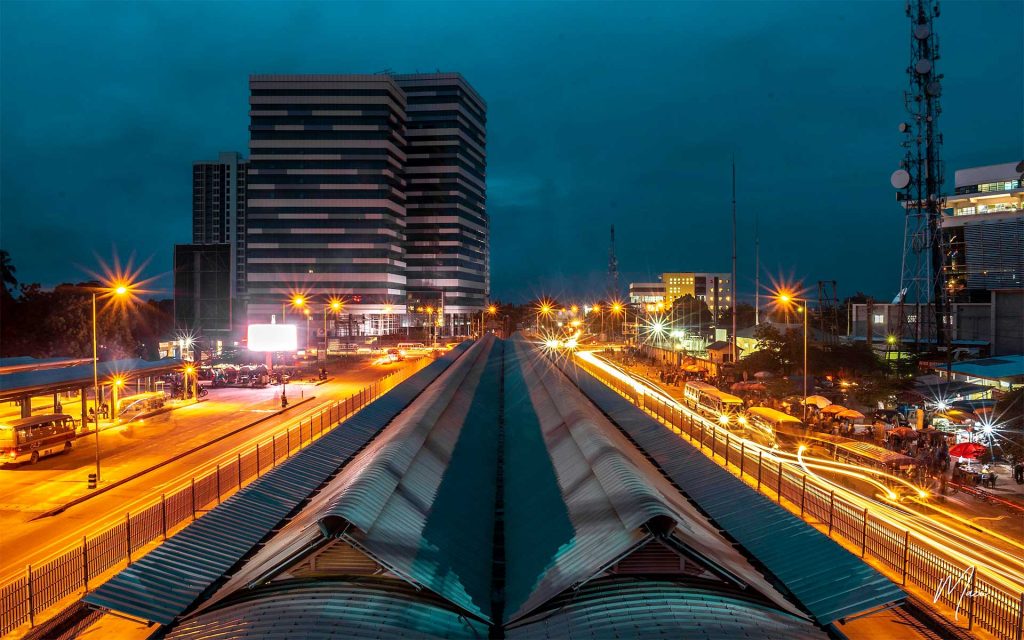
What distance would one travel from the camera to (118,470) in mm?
27891

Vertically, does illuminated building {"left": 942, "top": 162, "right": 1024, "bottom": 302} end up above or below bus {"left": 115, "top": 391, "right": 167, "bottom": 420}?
above

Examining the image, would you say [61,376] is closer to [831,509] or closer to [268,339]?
[268,339]

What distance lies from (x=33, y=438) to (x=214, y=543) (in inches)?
805

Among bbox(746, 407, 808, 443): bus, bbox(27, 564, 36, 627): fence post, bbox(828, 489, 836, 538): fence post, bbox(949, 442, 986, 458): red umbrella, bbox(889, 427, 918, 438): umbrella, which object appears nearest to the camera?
bbox(27, 564, 36, 627): fence post

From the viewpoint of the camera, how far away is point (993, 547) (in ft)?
61.8

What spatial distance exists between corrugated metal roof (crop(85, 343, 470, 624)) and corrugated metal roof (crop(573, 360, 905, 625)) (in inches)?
508

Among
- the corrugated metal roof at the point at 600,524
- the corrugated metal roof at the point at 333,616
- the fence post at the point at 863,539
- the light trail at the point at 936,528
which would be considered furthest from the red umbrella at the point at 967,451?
the corrugated metal roof at the point at 333,616

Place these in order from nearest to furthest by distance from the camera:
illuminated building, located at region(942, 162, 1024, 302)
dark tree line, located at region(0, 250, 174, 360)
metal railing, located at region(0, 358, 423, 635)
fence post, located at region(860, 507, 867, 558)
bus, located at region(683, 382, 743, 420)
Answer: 1. metal railing, located at region(0, 358, 423, 635)
2. fence post, located at region(860, 507, 867, 558)
3. bus, located at region(683, 382, 743, 420)
4. dark tree line, located at region(0, 250, 174, 360)
5. illuminated building, located at region(942, 162, 1024, 302)

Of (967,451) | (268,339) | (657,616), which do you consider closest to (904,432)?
(967,451)

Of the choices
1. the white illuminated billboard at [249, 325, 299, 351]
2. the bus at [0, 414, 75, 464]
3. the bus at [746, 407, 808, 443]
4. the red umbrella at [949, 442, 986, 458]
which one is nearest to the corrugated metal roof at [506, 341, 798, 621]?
the bus at [746, 407, 808, 443]

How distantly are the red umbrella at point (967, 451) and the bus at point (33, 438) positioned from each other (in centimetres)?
4314

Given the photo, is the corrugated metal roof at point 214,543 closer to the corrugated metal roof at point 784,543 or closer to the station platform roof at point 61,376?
the corrugated metal roof at point 784,543

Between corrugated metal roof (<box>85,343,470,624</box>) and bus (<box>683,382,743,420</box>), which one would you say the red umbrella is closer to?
bus (<box>683,382,743,420</box>)

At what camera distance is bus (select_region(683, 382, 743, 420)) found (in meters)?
40.9
